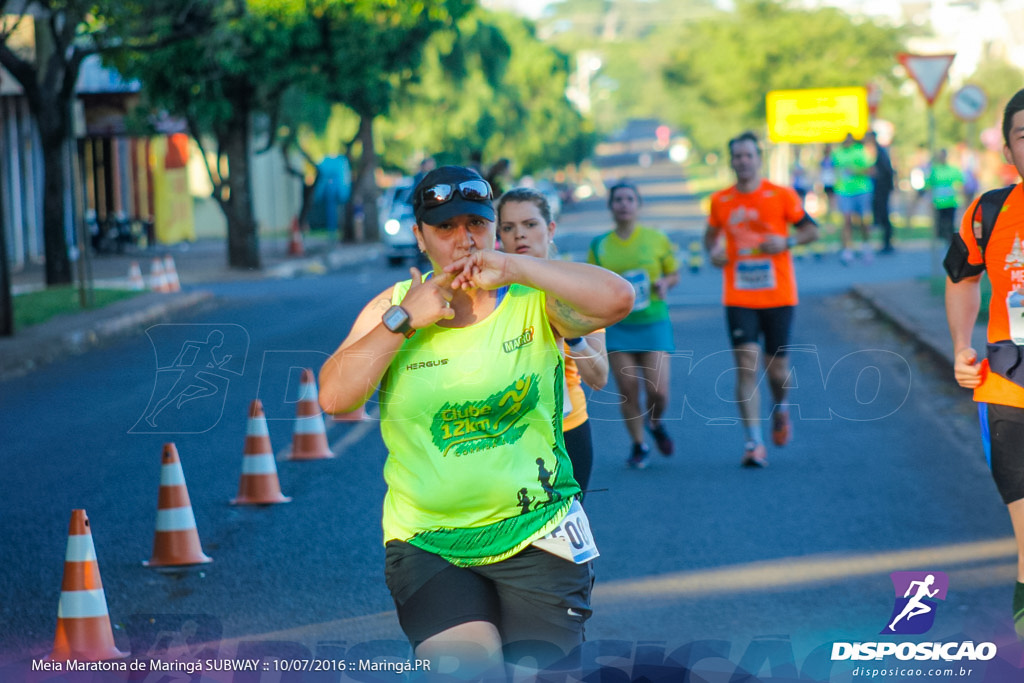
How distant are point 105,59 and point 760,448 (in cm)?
1763

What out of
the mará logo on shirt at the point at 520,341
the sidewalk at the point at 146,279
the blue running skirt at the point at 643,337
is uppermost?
the mará logo on shirt at the point at 520,341

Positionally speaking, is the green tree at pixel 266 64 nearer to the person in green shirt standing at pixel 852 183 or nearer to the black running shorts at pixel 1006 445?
the person in green shirt standing at pixel 852 183

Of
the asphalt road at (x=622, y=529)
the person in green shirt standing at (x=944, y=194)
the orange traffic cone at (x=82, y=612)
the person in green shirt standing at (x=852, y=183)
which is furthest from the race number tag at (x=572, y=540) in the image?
the person in green shirt standing at (x=852, y=183)

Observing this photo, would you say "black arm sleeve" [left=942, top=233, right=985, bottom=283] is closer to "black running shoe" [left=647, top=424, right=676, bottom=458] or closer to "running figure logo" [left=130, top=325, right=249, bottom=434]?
"running figure logo" [left=130, top=325, right=249, bottom=434]

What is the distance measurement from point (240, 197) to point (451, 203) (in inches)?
1097

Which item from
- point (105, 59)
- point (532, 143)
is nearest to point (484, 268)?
point (105, 59)

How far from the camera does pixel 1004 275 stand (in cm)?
448

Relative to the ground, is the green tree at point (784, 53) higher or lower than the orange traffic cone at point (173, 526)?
higher

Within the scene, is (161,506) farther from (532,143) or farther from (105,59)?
(532,143)

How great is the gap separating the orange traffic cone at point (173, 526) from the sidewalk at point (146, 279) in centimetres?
770

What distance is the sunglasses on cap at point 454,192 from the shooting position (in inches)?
139

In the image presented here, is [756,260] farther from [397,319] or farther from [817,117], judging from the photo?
[817,117]

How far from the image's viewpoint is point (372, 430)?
1149 cm

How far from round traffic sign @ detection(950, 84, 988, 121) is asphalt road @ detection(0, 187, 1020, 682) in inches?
393
